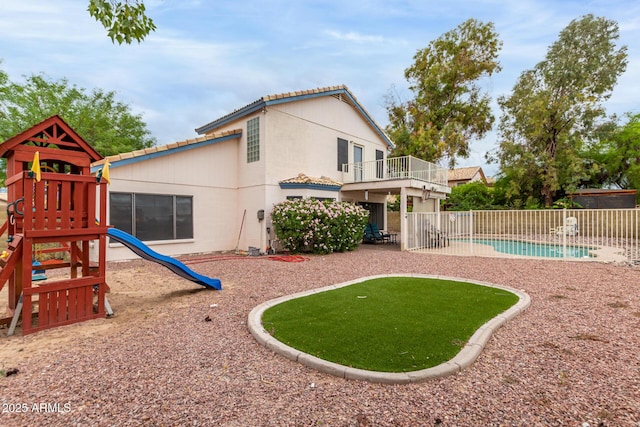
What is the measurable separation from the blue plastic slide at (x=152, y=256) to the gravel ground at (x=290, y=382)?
936mm

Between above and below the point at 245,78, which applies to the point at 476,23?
above

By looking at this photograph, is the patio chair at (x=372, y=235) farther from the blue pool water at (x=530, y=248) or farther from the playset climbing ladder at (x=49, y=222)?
the playset climbing ladder at (x=49, y=222)

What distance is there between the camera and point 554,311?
4836mm

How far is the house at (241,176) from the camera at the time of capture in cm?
993

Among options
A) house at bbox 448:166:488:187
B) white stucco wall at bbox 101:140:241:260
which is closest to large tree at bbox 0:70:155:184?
white stucco wall at bbox 101:140:241:260

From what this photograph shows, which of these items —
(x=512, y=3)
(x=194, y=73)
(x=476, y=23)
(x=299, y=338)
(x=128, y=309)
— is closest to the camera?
(x=299, y=338)

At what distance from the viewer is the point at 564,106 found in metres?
19.6

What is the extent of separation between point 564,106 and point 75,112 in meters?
31.4

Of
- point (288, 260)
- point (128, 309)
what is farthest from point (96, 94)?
point (128, 309)

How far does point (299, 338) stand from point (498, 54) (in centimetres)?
2804

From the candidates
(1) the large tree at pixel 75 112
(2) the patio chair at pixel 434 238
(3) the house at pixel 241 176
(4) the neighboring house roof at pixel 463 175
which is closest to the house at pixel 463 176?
(4) the neighboring house roof at pixel 463 175

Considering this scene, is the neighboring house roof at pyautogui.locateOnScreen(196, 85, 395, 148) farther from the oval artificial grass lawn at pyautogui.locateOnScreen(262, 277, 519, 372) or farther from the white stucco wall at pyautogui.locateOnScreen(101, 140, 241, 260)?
the oval artificial grass lawn at pyautogui.locateOnScreen(262, 277, 519, 372)

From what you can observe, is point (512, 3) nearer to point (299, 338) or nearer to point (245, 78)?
point (299, 338)

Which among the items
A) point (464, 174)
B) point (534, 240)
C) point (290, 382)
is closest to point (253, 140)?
point (290, 382)
